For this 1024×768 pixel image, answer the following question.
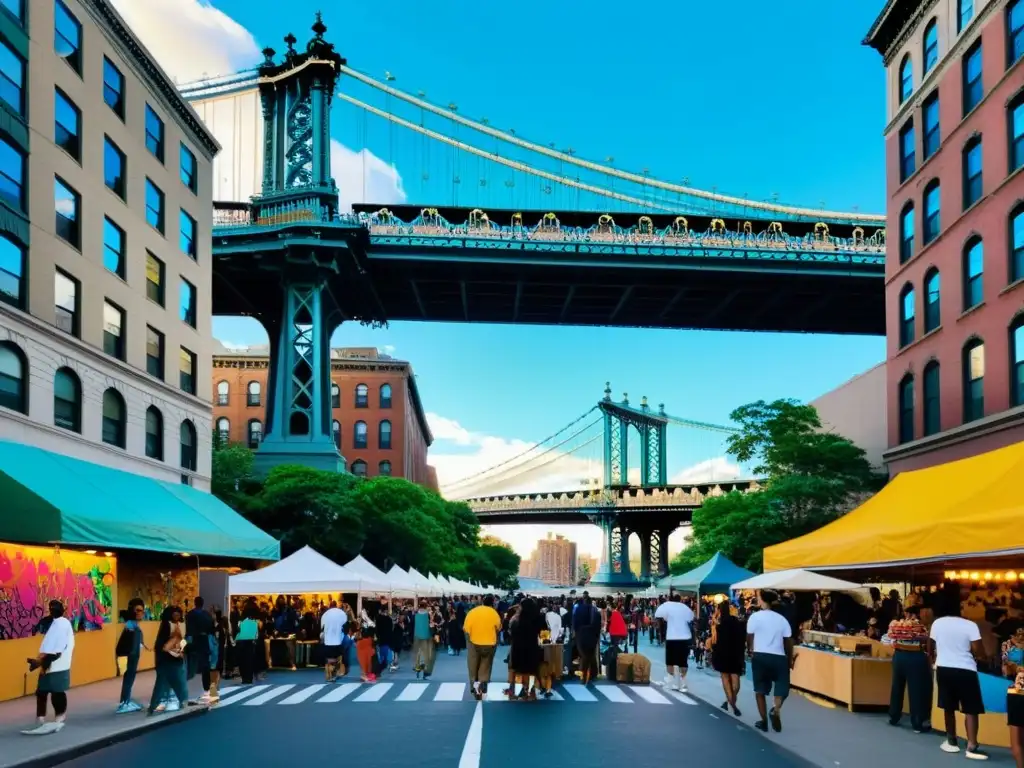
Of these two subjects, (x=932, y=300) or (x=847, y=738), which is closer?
(x=847, y=738)

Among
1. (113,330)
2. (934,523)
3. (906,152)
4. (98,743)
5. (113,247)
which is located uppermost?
(906,152)

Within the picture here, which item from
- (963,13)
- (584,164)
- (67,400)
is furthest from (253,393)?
(963,13)

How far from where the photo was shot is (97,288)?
86.4 ft

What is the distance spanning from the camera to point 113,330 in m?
27.8

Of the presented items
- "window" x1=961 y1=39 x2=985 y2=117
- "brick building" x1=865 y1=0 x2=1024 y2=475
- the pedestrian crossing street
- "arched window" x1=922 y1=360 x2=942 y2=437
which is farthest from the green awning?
"window" x1=961 y1=39 x2=985 y2=117

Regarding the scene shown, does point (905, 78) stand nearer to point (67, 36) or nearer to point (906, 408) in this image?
point (906, 408)

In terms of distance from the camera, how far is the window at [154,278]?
100 ft

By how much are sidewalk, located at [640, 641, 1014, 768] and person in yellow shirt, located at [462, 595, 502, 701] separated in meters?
3.66

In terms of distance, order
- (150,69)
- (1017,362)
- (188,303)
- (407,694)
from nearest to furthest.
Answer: (407,694), (1017,362), (150,69), (188,303)

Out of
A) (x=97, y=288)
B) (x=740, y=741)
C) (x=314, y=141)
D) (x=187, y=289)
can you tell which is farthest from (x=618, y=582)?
(x=740, y=741)

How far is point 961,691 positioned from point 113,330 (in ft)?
69.9

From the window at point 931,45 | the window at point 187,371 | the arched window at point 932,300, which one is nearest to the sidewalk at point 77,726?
the window at point 187,371

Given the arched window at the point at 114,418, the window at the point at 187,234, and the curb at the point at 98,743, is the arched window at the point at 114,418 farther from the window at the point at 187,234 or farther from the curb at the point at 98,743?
the curb at the point at 98,743

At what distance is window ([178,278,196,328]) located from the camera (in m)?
33.7
